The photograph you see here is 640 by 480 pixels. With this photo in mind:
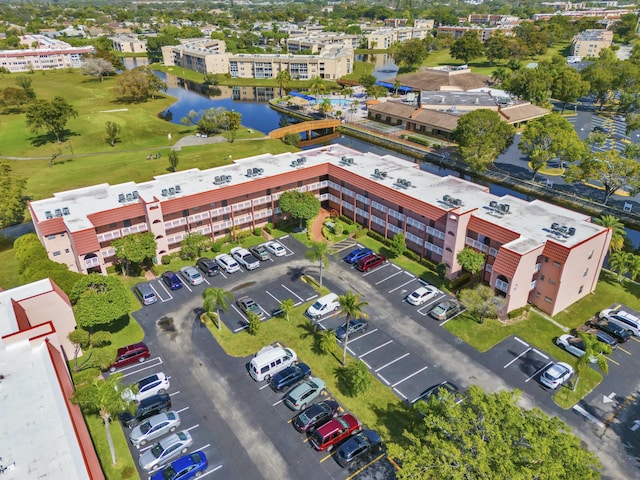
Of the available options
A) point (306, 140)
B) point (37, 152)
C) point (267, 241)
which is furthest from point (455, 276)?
point (37, 152)

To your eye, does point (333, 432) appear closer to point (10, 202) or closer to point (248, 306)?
point (248, 306)

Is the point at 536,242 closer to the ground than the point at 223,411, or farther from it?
farther from it

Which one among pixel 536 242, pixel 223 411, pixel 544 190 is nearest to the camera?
pixel 223 411

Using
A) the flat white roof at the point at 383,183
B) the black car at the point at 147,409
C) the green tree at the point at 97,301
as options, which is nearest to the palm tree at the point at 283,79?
the flat white roof at the point at 383,183

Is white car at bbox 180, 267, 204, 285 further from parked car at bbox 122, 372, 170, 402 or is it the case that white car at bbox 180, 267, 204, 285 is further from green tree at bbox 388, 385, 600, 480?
green tree at bbox 388, 385, 600, 480

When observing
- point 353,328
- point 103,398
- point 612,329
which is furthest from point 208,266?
point 612,329

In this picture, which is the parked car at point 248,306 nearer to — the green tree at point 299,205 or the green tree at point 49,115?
the green tree at point 299,205

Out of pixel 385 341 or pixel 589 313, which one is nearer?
pixel 385 341

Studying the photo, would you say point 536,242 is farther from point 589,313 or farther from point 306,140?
point 306,140
